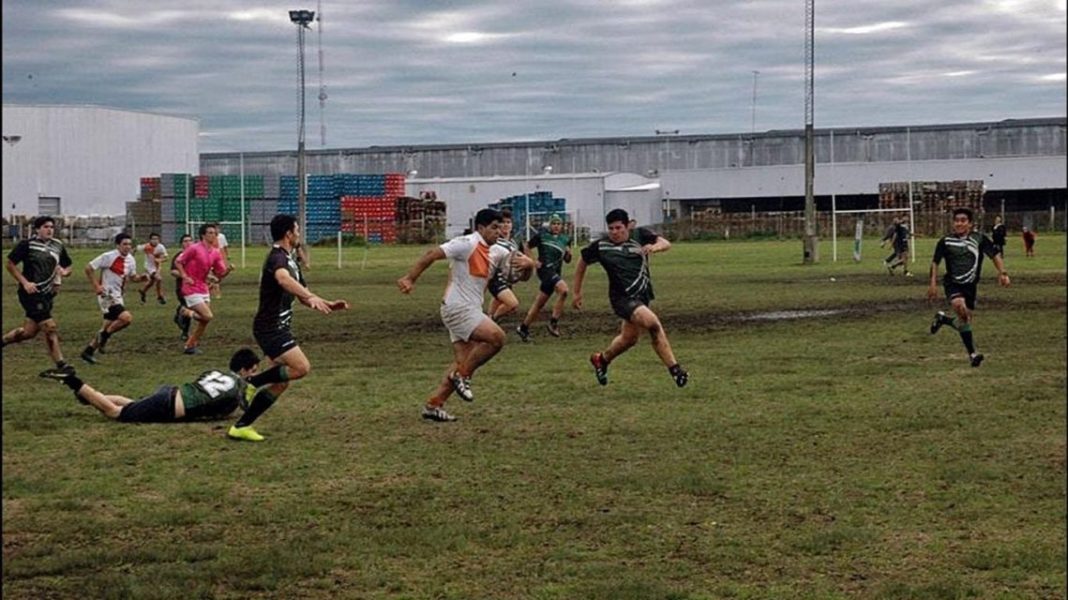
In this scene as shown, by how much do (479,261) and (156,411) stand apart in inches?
138

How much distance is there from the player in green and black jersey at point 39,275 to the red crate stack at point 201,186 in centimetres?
7550

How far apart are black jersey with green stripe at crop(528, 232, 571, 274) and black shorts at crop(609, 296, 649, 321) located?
349 inches

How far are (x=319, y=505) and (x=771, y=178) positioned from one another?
300 ft

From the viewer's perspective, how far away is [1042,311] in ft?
94.4

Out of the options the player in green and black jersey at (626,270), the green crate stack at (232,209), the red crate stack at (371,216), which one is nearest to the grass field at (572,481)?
the player in green and black jersey at (626,270)

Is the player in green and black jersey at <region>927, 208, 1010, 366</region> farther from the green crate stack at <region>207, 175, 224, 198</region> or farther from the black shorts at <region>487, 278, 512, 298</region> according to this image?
the green crate stack at <region>207, 175, 224, 198</region>

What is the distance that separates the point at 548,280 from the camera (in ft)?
84.2

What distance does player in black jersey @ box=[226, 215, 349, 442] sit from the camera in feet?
44.8

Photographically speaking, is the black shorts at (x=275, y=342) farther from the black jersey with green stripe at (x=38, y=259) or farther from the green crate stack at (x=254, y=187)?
the green crate stack at (x=254, y=187)

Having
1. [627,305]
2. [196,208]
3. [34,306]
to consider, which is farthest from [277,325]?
[196,208]

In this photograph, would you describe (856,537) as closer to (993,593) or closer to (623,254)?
(993,593)

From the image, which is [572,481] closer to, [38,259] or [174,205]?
[38,259]

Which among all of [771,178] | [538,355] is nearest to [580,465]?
[538,355]

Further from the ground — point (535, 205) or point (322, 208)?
point (322, 208)
